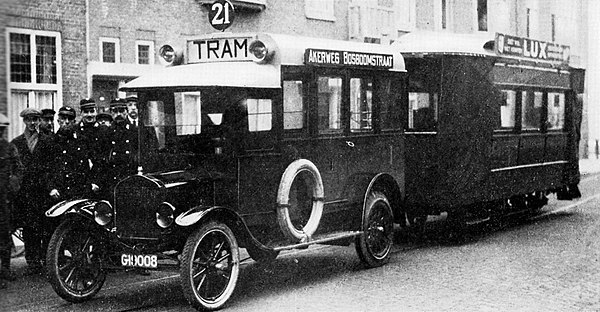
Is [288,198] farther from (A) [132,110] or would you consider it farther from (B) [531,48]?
(B) [531,48]

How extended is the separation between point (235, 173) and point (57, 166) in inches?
94.3

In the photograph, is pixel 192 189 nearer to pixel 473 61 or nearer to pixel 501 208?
pixel 473 61

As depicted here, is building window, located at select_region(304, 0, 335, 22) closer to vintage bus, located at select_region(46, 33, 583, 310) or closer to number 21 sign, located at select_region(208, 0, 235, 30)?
number 21 sign, located at select_region(208, 0, 235, 30)

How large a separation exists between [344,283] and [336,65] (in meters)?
2.45

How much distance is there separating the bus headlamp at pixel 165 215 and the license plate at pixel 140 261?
297mm

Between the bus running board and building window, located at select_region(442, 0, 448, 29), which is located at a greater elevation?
building window, located at select_region(442, 0, 448, 29)

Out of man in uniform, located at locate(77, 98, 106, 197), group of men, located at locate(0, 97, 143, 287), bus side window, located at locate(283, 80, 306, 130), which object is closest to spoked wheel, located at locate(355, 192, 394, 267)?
bus side window, located at locate(283, 80, 306, 130)

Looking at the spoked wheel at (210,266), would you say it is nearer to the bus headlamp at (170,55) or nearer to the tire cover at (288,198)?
the tire cover at (288,198)

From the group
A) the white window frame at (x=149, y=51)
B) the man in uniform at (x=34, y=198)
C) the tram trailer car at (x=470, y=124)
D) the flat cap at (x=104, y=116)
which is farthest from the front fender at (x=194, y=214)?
the white window frame at (x=149, y=51)

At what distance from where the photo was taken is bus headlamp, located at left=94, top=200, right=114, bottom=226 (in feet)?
23.1

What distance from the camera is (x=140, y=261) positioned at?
6773mm

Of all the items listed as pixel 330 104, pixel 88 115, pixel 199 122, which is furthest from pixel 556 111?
pixel 88 115

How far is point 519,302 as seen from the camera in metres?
6.93

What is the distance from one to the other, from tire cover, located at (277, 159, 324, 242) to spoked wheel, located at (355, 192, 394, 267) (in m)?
0.98
